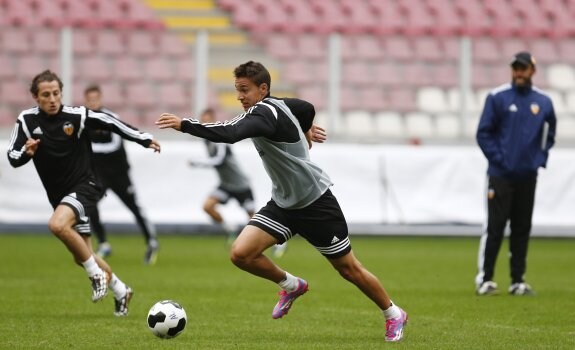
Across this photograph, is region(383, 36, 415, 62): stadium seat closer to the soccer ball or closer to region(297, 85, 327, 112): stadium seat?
region(297, 85, 327, 112): stadium seat

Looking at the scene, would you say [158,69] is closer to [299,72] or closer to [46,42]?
[46,42]

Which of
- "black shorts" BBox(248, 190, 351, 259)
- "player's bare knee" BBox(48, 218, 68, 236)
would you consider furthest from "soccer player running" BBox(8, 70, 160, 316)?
"black shorts" BBox(248, 190, 351, 259)

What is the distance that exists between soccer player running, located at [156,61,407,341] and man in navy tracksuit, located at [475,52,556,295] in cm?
361

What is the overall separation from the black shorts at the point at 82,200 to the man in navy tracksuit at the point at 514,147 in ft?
13.2

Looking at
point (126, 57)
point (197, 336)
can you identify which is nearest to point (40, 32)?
point (126, 57)

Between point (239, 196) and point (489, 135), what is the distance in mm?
6258

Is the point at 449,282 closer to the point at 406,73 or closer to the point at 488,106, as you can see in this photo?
the point at 488,106

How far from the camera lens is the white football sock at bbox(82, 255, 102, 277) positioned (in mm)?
9430

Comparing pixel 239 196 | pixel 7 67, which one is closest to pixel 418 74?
pixel 239 196

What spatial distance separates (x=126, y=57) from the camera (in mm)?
20969

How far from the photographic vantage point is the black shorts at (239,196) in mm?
17156

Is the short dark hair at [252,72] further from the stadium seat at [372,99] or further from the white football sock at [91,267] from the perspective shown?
the stadium seat at [372,99]

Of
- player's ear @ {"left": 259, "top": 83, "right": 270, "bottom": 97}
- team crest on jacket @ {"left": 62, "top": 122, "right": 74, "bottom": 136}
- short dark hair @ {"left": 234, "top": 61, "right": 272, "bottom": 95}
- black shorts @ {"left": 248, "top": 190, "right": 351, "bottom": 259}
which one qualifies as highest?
short dark hair @ {"left": 234, "top": 61, "right": 272, "bottom": 95}

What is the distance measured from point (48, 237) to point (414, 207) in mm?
6378
